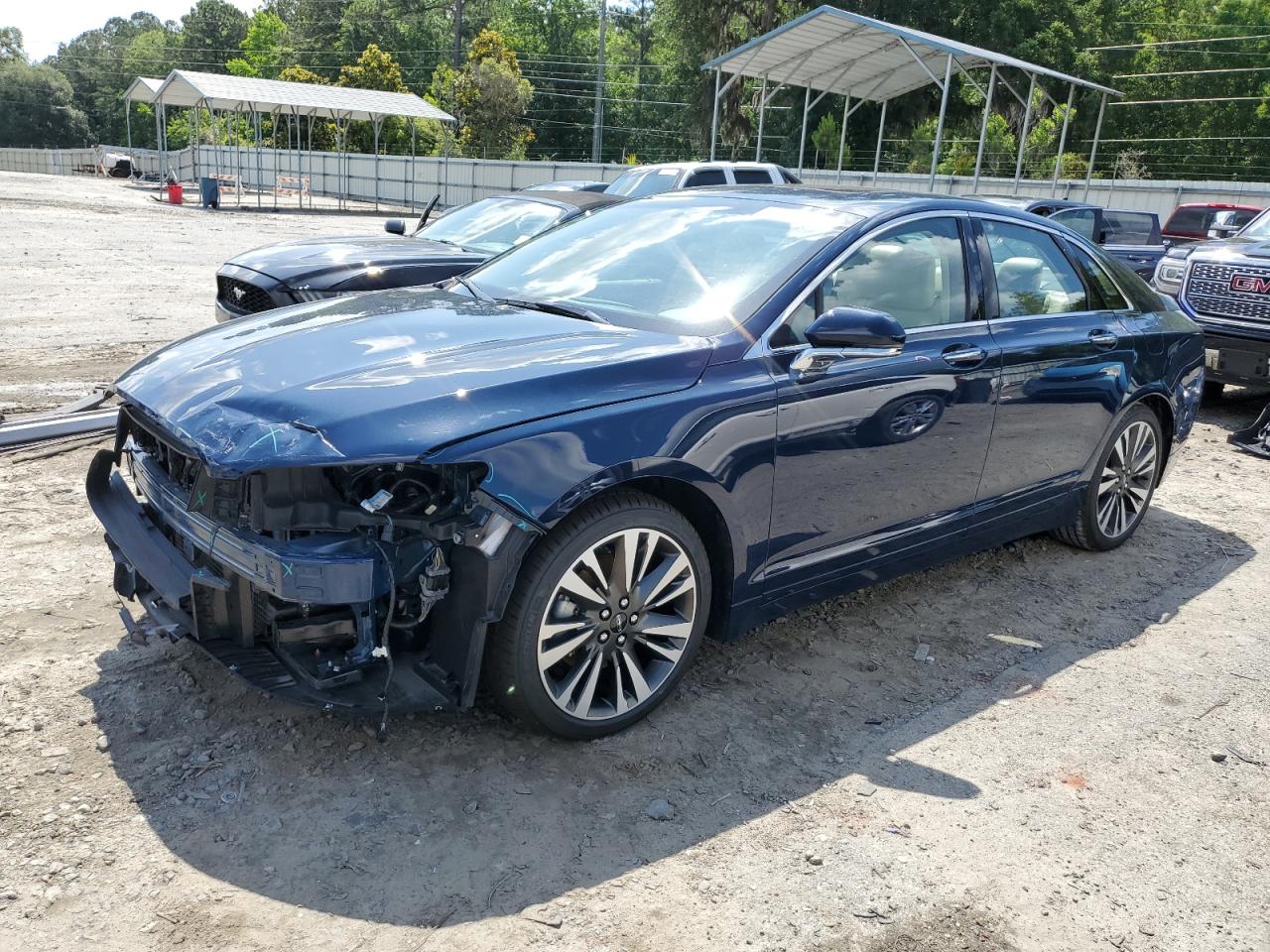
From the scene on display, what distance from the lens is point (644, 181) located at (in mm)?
15492

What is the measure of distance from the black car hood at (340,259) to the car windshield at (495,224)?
0.56 m

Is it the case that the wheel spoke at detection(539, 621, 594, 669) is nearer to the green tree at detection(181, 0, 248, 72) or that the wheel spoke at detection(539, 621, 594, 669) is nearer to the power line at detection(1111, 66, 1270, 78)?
the power line at detection(1111, 66, 1270, 78)

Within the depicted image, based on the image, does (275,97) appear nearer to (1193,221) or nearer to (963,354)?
(1193,221)

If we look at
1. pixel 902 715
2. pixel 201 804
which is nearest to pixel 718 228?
pixel 902 715

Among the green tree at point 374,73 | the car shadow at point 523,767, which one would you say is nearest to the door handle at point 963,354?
the car shadow at point 523,767

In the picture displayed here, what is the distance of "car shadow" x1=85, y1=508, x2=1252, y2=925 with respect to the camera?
2730mm

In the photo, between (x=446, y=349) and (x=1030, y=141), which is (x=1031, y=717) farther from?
(x=1030, y=141)

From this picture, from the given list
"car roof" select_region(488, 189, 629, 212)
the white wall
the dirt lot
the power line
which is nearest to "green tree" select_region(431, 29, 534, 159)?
the white wall

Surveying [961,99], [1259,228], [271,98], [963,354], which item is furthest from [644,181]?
[961,99]

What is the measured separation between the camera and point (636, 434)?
3.12 metres

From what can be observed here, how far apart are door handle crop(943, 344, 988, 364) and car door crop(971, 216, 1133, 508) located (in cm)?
17

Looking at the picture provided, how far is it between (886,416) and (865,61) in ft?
74.7

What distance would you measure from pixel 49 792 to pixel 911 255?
138 inches

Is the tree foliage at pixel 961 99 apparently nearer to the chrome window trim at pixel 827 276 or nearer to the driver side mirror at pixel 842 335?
the chrome window trim at pixel 827 276
